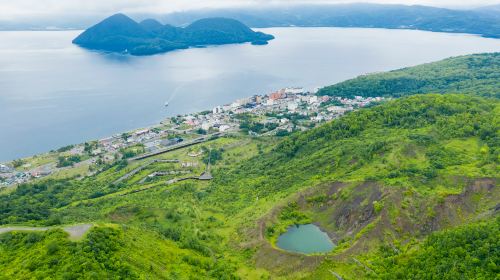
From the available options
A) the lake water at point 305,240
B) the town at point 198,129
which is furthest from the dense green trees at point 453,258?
the town at point 198,129

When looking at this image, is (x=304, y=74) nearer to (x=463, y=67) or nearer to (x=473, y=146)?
(x=463, y=67)

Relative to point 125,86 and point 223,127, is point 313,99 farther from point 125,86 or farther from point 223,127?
point 125,86

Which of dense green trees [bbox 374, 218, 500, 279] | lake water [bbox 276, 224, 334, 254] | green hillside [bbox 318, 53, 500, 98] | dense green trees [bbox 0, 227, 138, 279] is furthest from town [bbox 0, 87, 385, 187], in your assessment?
dense green trees [bbox 374, 218, 500, 279]

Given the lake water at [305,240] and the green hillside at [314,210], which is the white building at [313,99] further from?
the lake water at [305,240]

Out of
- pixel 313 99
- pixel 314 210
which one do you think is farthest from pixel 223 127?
pixel 314 210

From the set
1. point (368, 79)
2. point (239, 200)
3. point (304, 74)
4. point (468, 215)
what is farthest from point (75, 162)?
point (304, 74)

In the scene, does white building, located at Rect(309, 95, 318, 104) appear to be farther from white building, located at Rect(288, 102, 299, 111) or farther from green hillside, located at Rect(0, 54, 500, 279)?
green hillside, located at Rect(0, 54, 500, 279)
